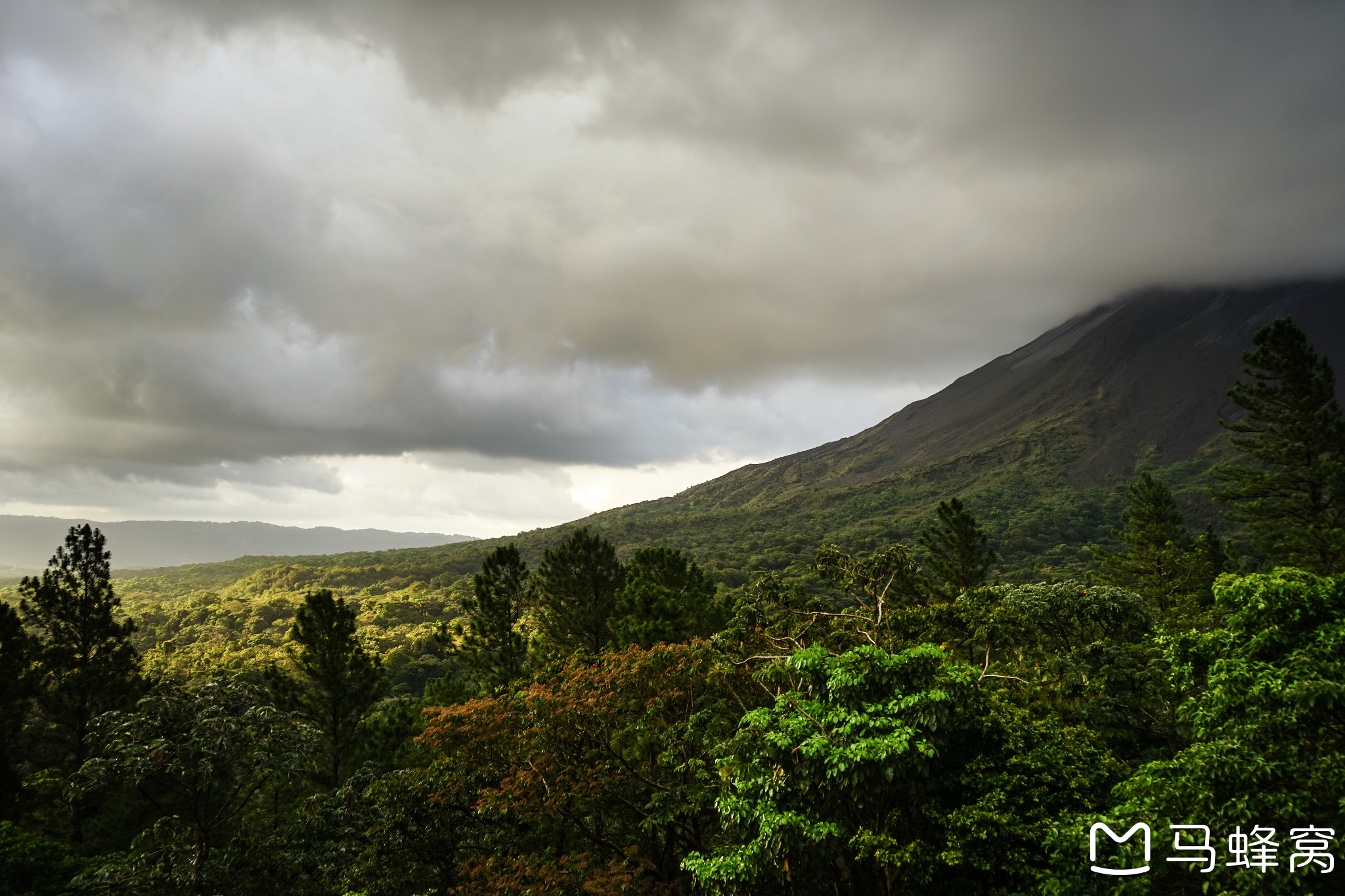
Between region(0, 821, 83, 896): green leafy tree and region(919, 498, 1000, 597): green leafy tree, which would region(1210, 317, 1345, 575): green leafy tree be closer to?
region(919, 498, 1000, 597): green leafy tree

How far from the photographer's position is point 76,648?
65.0 ft

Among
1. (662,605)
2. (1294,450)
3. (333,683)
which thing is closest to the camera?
(662,605)

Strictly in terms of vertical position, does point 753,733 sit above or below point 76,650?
below

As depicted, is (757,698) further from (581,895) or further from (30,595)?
(30,595)

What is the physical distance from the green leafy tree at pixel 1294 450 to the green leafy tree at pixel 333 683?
103ft

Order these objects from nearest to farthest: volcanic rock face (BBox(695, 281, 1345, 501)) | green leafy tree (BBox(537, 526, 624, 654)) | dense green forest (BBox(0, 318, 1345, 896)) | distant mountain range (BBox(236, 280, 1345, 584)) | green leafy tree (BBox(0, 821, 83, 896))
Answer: dense green forest (BBox(0, 318, 1345, 896))
green leafy tree (BBox(0, 821, 83, 896))
green leafy tree (BBox(537, 526, 624, 654))
distant mountain range (BBox(236, 280, 1345, 584))
volcanic rock face (BBox(695, 281, 1345, 501))

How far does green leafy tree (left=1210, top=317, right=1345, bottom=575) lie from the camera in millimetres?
21000

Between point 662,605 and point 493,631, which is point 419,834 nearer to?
point 662,605

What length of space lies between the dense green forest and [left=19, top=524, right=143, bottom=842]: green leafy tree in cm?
10

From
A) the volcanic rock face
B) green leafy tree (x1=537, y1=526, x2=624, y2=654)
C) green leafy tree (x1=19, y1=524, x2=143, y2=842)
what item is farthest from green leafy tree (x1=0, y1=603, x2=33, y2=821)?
the volcanic rock face

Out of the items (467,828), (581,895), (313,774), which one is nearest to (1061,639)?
(581,895)

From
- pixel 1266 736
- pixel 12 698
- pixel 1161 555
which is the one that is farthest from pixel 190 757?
pixel 1161 555

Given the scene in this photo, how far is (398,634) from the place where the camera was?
7231 cm

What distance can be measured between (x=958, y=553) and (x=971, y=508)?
352 feet
